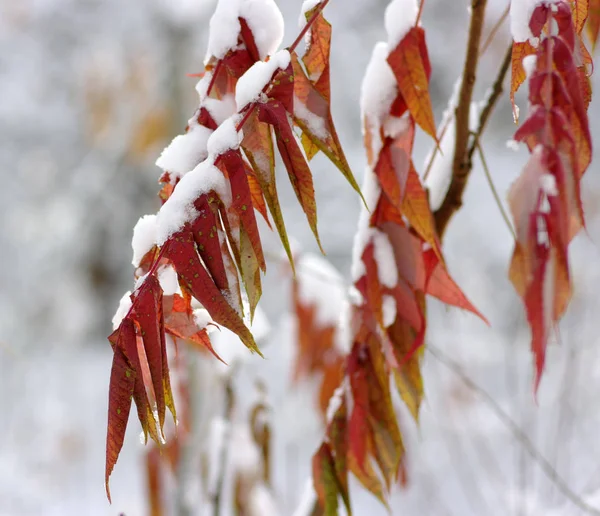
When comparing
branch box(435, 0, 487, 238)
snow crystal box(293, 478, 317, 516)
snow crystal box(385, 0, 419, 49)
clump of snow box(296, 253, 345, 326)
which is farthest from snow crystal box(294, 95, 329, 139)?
clump of snow box(296, 253, 345, 326)

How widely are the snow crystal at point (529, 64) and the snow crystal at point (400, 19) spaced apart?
0.11 m

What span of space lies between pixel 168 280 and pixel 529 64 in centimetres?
23

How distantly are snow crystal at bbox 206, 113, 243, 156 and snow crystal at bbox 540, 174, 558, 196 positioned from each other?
0.16 meters

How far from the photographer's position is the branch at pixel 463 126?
18.5 inches

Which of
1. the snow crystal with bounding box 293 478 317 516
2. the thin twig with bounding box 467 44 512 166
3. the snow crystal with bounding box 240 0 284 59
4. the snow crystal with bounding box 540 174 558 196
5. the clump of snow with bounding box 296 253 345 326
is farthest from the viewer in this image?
the clump of snow with bounding box 296 253 345 326

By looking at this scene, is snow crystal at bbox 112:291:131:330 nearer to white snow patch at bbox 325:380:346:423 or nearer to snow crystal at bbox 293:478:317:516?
white snow patch at bbox 325:380:346:423

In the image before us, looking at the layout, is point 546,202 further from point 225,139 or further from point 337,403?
point 337,403

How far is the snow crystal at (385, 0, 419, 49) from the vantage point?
41cm

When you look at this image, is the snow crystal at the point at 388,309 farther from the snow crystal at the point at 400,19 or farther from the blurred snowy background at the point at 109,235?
the blurred snowy background at the point at 109,235

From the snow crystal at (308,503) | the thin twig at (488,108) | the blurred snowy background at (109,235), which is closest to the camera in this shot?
the thin twig at (488,108)

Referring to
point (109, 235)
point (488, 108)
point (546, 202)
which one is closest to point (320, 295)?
point (488, 108)

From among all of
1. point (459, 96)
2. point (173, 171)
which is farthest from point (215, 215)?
point (459, 96)

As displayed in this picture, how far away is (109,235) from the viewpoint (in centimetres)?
418

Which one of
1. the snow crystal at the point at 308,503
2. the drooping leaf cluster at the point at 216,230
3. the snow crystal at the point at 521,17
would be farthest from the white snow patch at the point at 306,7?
the snow crystal at the point at 308,503
